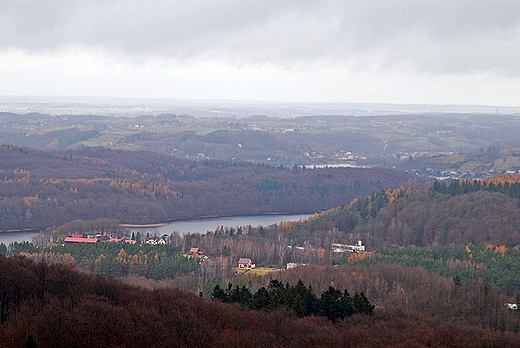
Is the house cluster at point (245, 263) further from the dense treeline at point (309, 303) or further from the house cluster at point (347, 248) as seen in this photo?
the dense treeline at point (309, 303)

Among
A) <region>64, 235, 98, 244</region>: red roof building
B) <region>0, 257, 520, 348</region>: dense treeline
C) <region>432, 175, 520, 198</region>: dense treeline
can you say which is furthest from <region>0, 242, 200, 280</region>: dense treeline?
<region>432, 175, 520, 198</region>: dense treeline

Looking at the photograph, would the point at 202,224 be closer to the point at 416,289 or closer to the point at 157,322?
the point at 416,289

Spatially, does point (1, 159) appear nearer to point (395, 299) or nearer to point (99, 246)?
point (99, 246)

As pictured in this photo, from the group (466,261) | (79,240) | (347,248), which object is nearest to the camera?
(466,261)

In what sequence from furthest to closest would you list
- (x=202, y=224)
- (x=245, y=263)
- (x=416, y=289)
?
1. (x=202, y=224)
2. (x=245, y=263)
3. (x=416, y=289)

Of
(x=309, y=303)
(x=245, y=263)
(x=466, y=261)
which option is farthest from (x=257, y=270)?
(x=309, y=303)

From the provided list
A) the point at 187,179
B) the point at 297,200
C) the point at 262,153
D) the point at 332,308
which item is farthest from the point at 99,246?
the point at 262,153

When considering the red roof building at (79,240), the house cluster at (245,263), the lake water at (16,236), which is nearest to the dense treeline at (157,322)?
the house cluster at (245,263)

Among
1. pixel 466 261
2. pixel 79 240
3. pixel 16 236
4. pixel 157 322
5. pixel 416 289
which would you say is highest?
pixel 157 322
